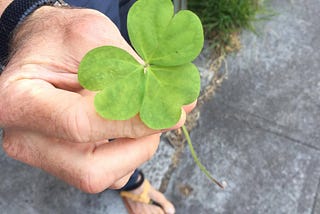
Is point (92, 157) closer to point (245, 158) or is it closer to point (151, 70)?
point (151, 70)

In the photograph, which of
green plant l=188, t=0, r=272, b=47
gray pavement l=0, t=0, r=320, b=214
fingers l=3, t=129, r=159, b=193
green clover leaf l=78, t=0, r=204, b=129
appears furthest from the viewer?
green plant l=188, t=0, r=272, b=47

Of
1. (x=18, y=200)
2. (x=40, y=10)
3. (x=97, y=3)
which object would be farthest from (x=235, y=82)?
(x=40, y=10)

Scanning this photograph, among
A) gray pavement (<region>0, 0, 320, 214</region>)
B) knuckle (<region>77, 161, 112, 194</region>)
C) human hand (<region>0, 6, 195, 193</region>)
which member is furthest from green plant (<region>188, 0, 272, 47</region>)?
knuckle (<region>77, 161, 112, 194</region>)

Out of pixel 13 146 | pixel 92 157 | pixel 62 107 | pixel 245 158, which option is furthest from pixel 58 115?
pixel 245 158

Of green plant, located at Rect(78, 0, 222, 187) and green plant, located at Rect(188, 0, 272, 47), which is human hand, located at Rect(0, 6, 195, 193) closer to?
green plant, located at Rect(78, 0, 222, 187)

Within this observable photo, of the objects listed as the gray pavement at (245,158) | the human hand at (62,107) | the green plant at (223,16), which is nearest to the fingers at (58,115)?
the human hand at (62,107)

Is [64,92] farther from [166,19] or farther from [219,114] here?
[219,114]
